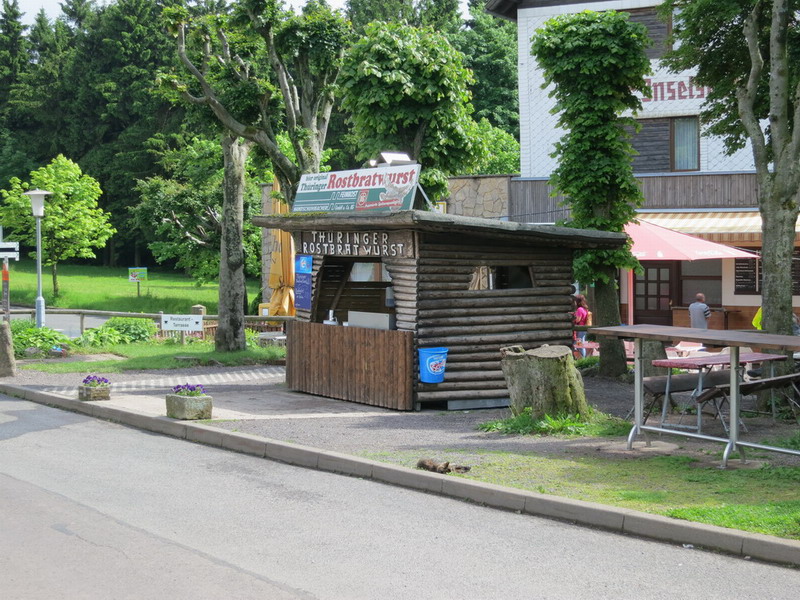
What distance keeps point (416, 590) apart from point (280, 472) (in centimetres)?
453

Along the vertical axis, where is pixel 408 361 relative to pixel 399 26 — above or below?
below

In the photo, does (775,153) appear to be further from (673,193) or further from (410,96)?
(673,193)

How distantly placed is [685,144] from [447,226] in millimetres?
17474

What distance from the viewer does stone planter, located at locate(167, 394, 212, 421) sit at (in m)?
13.6

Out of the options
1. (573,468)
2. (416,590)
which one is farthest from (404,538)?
(573,468)

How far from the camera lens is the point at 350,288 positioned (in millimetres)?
18875

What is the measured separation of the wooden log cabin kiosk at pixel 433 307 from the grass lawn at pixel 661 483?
4.13 meters

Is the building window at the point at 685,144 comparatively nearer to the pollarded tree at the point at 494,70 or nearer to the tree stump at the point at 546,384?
the tree stump at the point at 546,384

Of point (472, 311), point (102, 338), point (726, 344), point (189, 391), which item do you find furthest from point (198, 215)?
point (726, 344)

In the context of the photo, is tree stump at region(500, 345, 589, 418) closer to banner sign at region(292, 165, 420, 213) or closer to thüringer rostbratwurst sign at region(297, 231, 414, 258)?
thüringer rostbratwurst sign at region(297, 231, 414, 258)

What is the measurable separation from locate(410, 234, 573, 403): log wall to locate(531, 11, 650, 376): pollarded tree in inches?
120

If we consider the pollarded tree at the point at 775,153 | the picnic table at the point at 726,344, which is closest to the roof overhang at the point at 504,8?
the pollarded tree at the point at 775,153

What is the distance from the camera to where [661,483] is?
30.4 ft

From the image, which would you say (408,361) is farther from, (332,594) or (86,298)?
(86,298)
